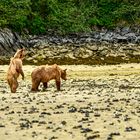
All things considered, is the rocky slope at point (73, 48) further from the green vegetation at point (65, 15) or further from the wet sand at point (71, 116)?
the wet sand at point (71, 116)

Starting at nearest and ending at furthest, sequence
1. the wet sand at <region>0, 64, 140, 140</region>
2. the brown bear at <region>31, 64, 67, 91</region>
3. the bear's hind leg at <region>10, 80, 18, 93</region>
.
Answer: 1. the wet sand at <region>0, 64, 140, 140</region>
2. the bear's hind leg at <region>10, 80, 18, 93</region>
3. the brown bear at <region>31, 64, 67, 91</region>

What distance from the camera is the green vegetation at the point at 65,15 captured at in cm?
5631

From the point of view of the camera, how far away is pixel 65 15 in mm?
61562

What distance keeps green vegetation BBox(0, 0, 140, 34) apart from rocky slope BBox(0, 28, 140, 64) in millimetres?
1556

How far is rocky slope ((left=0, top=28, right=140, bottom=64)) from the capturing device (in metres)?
48.7

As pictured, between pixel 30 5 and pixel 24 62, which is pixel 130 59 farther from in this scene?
pixel 30 5

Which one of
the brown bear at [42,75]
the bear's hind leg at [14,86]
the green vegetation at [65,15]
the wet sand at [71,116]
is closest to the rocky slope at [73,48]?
the green vegetation at [65,15]

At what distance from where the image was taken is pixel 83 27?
63.6m

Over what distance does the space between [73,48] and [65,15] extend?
29.6 ft

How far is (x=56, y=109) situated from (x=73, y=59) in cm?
3137

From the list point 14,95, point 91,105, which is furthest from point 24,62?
point 91,105

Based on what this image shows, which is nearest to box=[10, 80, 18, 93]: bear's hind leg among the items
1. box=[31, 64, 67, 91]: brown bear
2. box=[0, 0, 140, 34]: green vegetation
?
box=[31, 64, 67, 91]: brown bear

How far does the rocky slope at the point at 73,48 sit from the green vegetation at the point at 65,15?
5.10 ft

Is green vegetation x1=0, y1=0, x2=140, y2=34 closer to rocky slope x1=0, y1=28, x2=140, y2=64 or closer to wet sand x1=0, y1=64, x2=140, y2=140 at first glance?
rocky slope x1=0, y1=28, x2=140, y2=64
